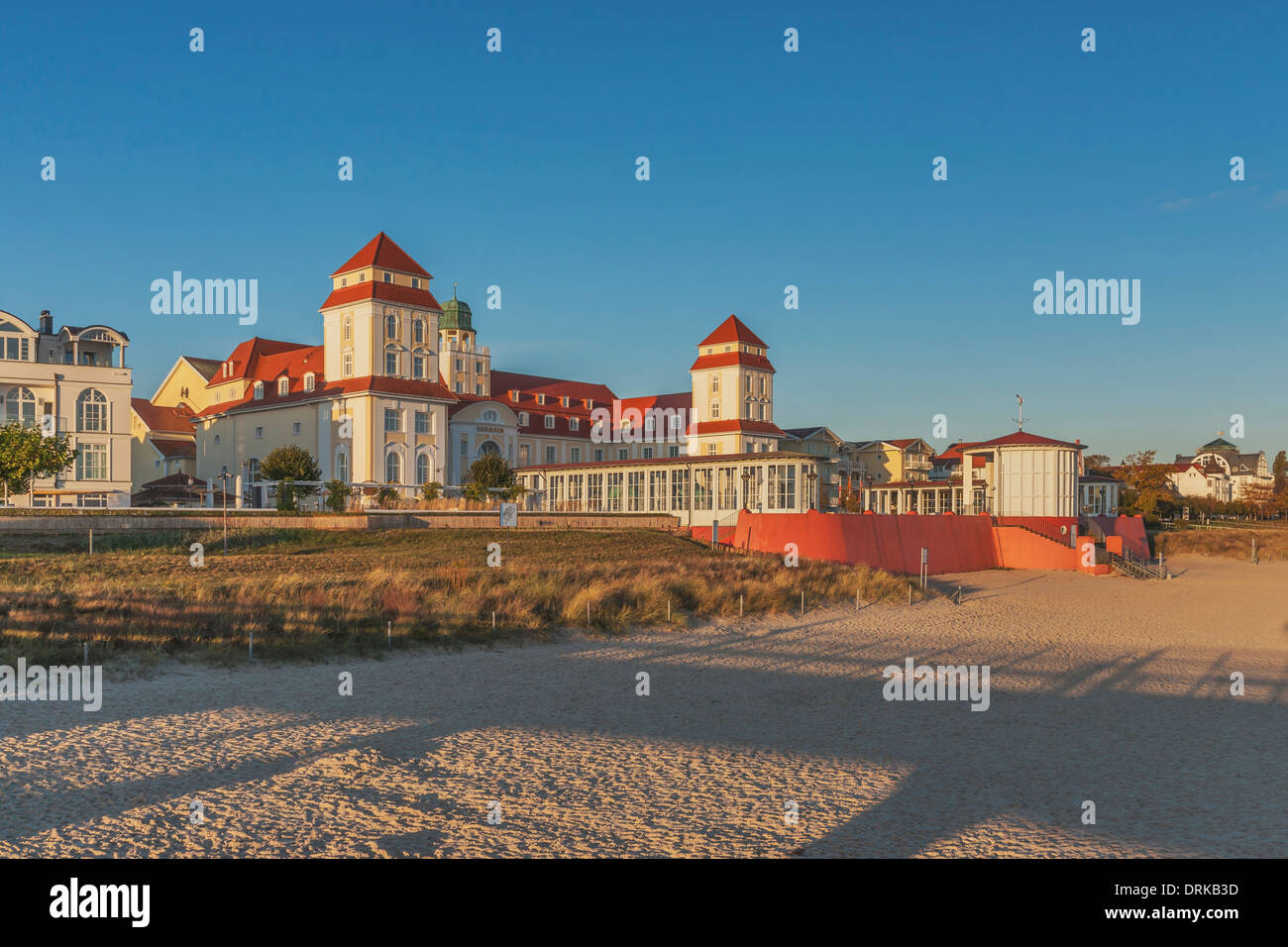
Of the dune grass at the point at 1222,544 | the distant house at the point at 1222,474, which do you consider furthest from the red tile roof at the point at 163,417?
the distant house at the point at 1222,474

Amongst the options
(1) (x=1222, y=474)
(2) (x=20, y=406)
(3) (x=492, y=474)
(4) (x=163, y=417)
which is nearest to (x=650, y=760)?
(3) (x=492, y=474)

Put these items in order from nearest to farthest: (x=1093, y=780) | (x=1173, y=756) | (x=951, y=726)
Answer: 1. (x=1093, y=780)
2. (x=1173, y=756)
3. (x=951, y=726)

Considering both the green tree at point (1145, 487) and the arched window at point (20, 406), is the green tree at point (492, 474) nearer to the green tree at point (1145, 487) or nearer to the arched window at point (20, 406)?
the arched window at point (20, 406)

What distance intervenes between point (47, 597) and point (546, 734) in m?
12.3

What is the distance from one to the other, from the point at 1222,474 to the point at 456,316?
365 ft

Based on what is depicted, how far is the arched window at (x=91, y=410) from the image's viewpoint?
51.6 meters

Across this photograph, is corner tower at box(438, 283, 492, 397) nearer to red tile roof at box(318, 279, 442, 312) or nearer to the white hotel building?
the white hotel building

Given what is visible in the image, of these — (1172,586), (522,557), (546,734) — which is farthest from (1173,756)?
(1172,586)

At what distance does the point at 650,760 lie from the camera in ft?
35.4

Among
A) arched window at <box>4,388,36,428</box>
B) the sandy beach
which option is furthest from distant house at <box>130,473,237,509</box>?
the sandy beach

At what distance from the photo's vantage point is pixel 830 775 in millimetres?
10297

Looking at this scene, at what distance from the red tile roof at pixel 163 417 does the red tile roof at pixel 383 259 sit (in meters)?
22.3

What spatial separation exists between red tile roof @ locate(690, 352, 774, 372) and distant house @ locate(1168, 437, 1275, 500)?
65.3m

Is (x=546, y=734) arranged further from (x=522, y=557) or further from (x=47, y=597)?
(x=522, y=557)
